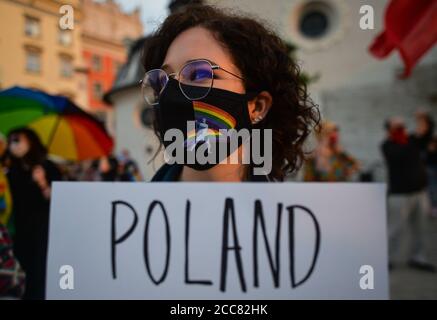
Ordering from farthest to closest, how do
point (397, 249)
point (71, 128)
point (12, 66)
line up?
point (12, 66) → point (397, 249) → point (71, 128)

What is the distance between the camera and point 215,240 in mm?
1261

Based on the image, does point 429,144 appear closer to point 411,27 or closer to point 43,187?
point 411,27

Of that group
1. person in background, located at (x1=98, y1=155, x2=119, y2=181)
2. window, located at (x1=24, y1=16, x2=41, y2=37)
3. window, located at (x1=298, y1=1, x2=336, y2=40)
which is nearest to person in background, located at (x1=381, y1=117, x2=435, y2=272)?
person in background, located at (x1=98, y1=155, x2=119, y2=181)

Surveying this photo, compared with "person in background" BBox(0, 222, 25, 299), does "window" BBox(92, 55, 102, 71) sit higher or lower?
higher

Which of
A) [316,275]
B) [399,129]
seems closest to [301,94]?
[316,275]

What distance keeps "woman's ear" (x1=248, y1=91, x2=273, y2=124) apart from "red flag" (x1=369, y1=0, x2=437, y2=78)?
3.45 ft

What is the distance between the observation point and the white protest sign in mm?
1234

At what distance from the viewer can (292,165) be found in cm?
179

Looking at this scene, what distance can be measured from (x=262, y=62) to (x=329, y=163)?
3.06m

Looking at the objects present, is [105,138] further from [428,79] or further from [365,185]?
[428,79]

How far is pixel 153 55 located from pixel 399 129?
11.2 feet

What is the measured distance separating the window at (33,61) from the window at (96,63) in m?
5.91

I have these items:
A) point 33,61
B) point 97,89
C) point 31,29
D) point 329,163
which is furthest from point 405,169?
point 97,89

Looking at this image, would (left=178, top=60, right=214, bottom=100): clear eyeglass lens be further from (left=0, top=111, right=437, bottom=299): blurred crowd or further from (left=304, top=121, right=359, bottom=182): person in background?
(left=304, top=121, right=359, bottom=182): person in background
